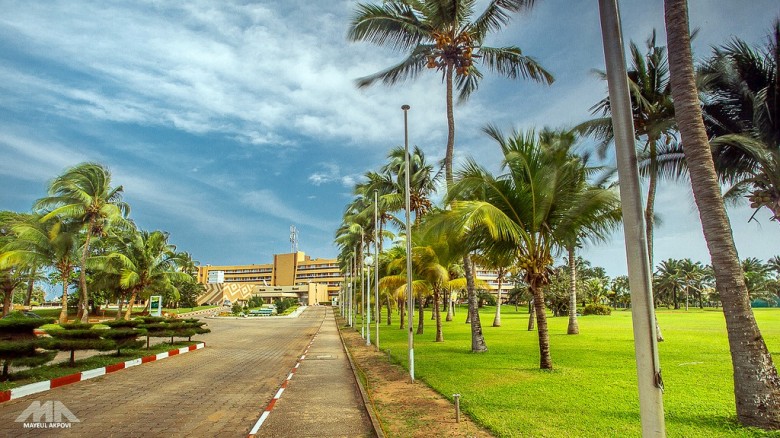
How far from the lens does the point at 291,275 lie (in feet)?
473

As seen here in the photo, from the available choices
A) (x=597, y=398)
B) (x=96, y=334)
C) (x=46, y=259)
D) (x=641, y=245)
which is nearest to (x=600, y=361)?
(x=597, y=398)

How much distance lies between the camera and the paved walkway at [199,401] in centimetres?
704

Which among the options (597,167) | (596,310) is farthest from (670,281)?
(597,167)

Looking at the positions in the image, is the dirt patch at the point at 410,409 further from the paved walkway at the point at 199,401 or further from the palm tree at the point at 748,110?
the palm tree at the point at 748,110

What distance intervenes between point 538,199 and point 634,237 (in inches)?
351

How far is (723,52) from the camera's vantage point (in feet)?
44.6

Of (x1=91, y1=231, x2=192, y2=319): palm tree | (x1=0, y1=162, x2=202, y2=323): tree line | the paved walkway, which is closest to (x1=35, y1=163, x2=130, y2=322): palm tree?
(x1=0, y1=162, x2=202, y2=323): tree line

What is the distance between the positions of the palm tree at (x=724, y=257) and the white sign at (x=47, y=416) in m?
9.83

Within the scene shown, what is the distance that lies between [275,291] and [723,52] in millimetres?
130748

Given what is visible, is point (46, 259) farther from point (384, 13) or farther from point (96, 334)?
point (384, 13)

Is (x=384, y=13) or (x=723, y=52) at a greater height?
(x=384, y=13)

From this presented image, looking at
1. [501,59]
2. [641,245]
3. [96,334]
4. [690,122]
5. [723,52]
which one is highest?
[501,59]

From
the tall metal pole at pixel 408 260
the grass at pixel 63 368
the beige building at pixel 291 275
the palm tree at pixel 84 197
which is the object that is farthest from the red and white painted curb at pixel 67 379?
the beige building at pixel 291 275

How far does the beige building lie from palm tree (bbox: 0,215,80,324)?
98.3 meters
